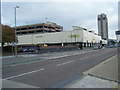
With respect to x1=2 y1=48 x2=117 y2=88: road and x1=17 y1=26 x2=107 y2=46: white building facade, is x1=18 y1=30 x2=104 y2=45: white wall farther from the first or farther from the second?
x1=2 y1=48 x2=117 y2=88: road

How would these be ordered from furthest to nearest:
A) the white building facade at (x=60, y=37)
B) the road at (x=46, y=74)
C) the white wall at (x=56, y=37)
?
the white wall at (x=56, y=37) < the white building facade at (x=60, y=37) < the road at (x=46, y=74)

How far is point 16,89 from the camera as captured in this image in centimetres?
→ 602

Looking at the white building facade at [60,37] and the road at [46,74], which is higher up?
the white building facade at [60,37]

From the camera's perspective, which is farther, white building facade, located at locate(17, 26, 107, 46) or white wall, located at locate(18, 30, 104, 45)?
white wall, located at locate(18, 30, 104, 45)

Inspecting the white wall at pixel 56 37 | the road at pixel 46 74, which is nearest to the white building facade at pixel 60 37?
the white wall at pixel 56 37

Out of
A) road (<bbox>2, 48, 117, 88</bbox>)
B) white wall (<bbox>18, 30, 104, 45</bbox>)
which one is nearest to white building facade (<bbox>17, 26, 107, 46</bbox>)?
white wall (<bbox>18, 30, 104, 45</bbox>)

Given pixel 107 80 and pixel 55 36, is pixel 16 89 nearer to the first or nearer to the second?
pixel 107 80

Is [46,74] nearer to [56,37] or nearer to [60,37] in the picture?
[60,37]

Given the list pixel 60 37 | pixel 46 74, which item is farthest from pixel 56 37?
pixel 46 74

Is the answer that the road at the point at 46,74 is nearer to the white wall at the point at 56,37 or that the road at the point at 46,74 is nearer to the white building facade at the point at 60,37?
the white building facade at the point at 60,37

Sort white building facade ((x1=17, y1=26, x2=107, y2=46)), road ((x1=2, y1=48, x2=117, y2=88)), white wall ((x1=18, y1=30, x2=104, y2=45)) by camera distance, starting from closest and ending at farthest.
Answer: road ((x1=2, y1=48, x2=117, y2=88))
white building facade ((x1=17, y1=26, x2=107, y2=46))
white wall ((x1=18, y1=30, x2=104, y2=45))

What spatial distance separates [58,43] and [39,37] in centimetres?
1521

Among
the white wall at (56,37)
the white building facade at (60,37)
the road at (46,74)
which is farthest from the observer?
the white wall at (56,37)

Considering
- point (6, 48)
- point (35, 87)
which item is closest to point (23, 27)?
point (6, 48)
